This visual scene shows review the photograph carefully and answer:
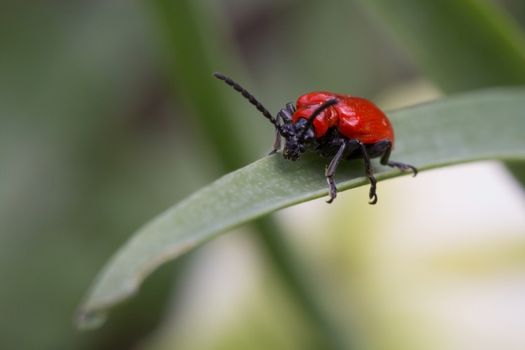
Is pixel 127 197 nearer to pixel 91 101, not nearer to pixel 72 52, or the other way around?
pixel 91 101

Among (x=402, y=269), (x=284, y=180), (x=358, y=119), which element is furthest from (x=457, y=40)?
(x=402, y=269)

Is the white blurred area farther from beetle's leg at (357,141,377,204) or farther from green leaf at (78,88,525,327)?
green leaf at (78,88,525,327)

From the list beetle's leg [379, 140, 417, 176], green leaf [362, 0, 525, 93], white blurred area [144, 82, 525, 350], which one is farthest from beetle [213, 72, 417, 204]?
white blurred area [144, 82, 525, 350]

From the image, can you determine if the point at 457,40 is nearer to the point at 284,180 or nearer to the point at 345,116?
the point at 345,116

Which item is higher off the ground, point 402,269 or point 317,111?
point 317,111

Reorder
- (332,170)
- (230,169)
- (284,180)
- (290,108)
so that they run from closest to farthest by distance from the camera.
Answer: (284,180) → (332,170) → (290,108) → (230,169)
